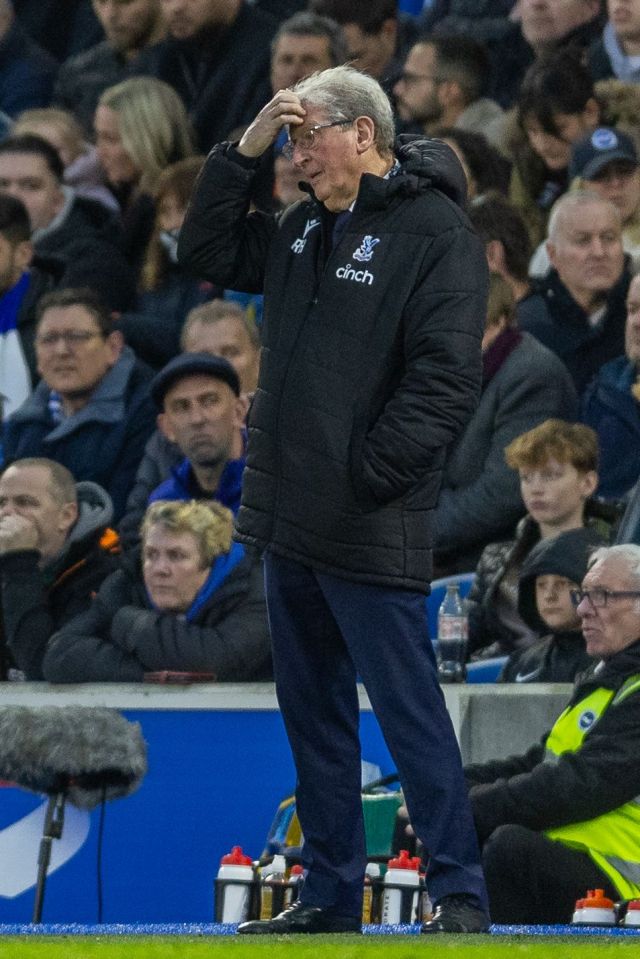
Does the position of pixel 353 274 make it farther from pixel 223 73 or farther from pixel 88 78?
pixel 88 78

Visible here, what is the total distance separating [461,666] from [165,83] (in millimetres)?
4727

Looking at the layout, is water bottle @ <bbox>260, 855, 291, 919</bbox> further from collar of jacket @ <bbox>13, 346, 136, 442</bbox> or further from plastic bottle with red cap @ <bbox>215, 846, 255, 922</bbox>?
collar of jacket @ <bbox>13, 346, 136, 442</bbox>

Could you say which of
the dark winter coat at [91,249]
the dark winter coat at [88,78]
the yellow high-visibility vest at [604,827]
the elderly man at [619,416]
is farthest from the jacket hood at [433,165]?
the dark winter coat at [88,78]

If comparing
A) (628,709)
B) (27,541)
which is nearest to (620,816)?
(628,709)

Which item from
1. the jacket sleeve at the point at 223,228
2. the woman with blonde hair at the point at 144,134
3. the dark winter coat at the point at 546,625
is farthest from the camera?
the woman with blonde hair at the point at 144,134

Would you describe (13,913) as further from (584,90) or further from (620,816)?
(584,90)

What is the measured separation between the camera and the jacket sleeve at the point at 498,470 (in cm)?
885

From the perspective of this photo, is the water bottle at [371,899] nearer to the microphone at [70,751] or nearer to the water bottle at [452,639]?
the microphone at [70,751]

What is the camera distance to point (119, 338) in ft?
33.1

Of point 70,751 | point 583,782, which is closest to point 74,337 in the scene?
point 70,751

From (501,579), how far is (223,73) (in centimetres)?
478

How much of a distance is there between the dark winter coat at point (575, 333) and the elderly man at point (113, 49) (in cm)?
428

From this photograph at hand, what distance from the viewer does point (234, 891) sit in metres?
6.66

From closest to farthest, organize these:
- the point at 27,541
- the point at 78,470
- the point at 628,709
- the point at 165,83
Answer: the point at 628,709
the point at 27,541
the point at 78,470
the point at 165,83
